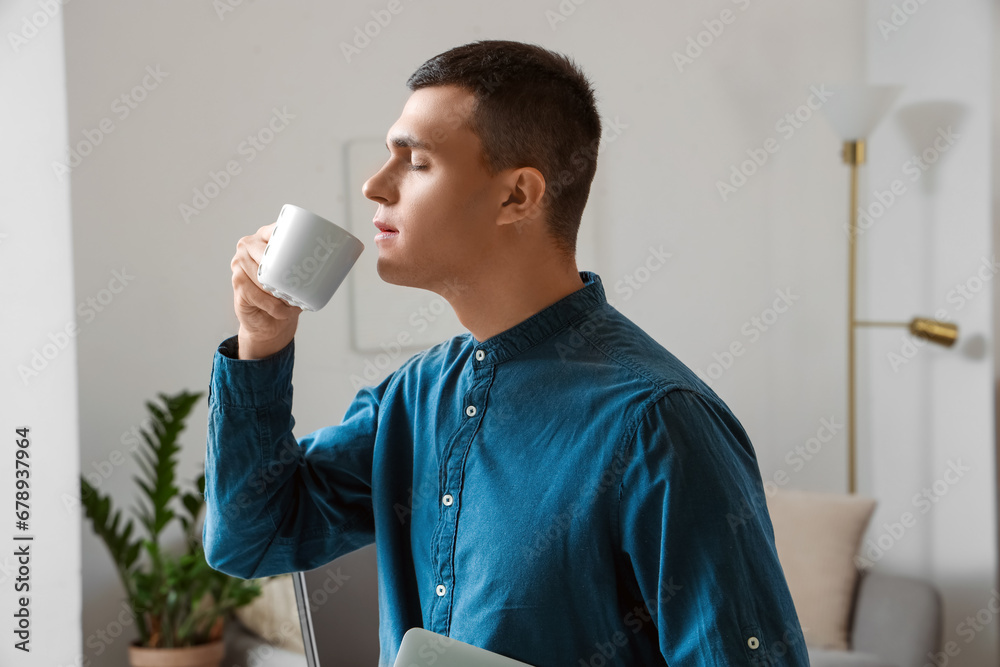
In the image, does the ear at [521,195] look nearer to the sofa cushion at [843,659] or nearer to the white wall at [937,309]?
the sofa cushion at [843,659]

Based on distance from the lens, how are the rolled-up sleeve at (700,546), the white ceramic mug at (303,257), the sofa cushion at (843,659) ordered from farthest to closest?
the sofa cushion at (843,659) < the white ceramic mug at (303,257) < the rolled-up sleeve at (700,546)

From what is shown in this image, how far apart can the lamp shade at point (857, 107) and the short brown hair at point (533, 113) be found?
83.1 inches

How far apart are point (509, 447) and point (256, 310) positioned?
303 millimetres

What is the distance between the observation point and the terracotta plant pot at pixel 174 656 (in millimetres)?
2316

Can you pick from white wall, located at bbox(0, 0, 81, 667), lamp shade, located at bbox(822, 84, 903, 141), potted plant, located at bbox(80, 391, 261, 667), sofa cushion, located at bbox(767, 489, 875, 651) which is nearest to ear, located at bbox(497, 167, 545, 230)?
white wall, located at bbox(0, 0, 81, 667)

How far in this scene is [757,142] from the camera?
307cm

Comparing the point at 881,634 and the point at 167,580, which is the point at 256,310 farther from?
the point at 881,634

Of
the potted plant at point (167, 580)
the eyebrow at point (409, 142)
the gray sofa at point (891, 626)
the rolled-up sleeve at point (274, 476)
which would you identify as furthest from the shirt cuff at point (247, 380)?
the gray sofa at point (891, 626)

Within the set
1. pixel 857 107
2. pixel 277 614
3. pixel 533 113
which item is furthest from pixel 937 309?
pixel 533 113

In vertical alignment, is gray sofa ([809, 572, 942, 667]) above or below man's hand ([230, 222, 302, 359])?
below

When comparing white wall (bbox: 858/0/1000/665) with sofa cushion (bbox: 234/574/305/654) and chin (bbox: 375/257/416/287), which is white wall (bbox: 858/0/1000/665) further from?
chin (bbox: 375/257/416/287)

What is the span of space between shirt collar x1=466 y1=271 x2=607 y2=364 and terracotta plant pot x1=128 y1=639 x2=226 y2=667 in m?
1.76

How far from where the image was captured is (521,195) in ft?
3.14

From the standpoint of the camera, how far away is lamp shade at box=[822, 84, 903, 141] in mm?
2818
